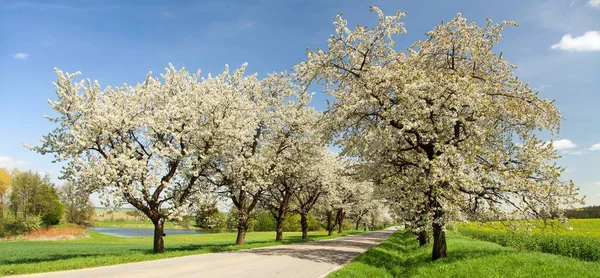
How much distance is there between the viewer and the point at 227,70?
27.3 meters

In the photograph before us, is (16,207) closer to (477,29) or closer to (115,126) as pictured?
(115,126)

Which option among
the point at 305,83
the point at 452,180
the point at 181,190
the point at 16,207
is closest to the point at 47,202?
the point at 16,207

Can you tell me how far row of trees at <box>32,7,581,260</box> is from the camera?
48.6 feet

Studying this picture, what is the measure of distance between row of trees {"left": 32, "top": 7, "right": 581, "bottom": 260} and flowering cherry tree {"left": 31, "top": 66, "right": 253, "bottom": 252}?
0.27ft

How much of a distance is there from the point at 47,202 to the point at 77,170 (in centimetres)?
5938

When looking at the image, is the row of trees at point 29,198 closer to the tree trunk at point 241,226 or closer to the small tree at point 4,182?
the small tree at point 4,182

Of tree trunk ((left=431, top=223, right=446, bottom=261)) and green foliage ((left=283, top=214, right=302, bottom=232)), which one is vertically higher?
tree trunk ((left=431, top=223, right=446, bottom=261))

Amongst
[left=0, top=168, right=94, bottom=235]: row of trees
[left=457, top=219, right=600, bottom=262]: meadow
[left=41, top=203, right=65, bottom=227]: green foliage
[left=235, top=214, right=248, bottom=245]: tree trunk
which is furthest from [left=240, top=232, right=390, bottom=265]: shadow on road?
[left=41, top=203, right=65, bottom=227]: green foliage

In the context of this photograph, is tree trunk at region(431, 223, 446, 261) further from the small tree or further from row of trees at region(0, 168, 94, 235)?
the small tree

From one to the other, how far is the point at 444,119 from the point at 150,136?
16.4 metres

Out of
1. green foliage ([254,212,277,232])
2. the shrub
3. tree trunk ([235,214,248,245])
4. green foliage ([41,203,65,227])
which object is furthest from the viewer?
green foliage ([254,212,277,232])

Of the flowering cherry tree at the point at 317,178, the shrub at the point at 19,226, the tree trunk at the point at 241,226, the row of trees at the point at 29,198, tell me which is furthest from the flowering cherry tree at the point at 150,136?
the row of trees at the point at 29,198

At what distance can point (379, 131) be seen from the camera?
1669 centimetres

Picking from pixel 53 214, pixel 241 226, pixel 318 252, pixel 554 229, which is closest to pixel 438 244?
pixel 318 252
